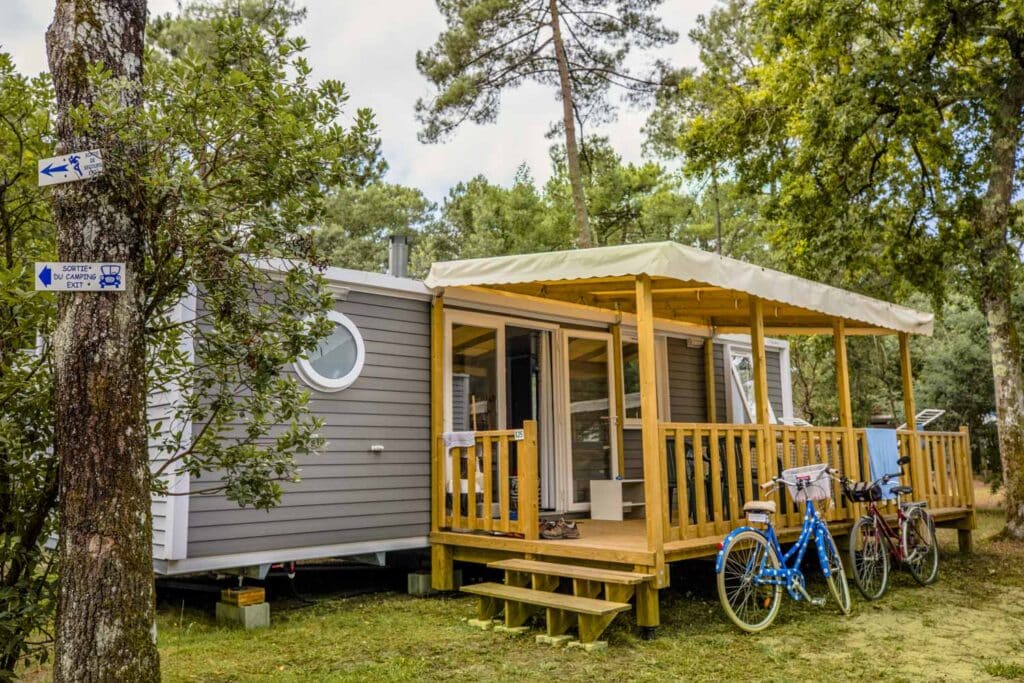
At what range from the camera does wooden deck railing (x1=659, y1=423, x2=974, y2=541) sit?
5.22 metres

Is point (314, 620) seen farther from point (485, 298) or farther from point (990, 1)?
point (990, 1)

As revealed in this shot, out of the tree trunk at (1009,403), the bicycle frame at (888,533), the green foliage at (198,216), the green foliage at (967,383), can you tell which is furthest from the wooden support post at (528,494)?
the green foliage at (967,383)

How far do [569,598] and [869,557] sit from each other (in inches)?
97.5

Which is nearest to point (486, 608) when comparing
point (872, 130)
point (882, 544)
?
point (882, 544)

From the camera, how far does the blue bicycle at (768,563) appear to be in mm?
4801

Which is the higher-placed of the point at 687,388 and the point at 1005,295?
the point at 1005,295

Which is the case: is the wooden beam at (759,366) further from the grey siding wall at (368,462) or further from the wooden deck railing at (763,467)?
the grey siding wall at (368,462)

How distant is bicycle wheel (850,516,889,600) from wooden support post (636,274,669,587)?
5.43 ft

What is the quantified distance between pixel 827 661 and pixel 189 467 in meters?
3.37

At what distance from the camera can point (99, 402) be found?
2.79m

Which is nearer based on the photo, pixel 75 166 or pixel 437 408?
pixel 75 166

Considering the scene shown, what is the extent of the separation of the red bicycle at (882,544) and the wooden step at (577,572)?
1862mm

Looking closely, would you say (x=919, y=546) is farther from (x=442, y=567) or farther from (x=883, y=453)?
(x=442, y=567)

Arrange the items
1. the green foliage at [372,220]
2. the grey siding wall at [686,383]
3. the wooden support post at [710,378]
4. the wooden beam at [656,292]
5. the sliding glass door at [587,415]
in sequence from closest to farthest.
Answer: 1. the wooden beam at [656,292]
2. the sliding glass door at [587,415]
3. the grey siding wall at [686,383]
4. the wooden support post at [710,378]
5. the green foliage at [372,220]
